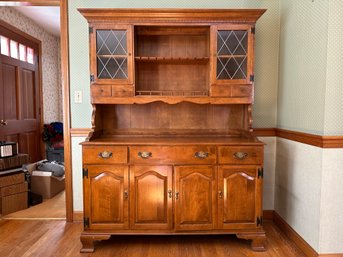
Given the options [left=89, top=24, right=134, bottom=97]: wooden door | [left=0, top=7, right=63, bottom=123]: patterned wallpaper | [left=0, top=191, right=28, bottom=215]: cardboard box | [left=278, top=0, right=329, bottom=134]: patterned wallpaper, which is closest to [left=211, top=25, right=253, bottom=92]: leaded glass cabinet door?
[left=278, top=0, right=329, bottom=134]: patterned wallpaper

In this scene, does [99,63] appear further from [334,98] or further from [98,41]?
[334,98]

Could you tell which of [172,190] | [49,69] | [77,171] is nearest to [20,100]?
[49,69]

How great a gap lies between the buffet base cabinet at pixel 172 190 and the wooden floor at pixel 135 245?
14cm

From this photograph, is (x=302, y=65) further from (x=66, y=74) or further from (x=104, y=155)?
(x=66, y=74)

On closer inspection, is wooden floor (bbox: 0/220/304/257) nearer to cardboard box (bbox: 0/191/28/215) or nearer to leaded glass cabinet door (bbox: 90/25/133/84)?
cardboard box (bbox: 0/191/28/215)

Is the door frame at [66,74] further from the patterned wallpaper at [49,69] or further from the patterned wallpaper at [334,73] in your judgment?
the patterned wallpaper at [334,73]

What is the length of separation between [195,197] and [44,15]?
3.55 metres

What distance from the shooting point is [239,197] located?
2.06m

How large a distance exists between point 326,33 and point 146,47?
1466mm

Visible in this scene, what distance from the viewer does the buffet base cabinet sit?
6.68 ft

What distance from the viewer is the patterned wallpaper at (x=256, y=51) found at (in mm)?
2475

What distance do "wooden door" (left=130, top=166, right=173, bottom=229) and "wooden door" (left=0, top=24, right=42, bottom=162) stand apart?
7.88 feet

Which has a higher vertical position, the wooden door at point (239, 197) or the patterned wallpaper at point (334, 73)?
the patterned wallpaper at point (334, 73)

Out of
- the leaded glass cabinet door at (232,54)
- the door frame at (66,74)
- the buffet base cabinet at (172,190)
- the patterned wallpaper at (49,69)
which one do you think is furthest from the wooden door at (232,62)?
the patterned wallpaper at (49,69)
